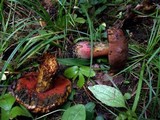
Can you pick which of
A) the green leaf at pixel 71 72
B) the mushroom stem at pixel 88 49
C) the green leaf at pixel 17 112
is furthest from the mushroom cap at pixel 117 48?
the green leaf at pixel 17 112

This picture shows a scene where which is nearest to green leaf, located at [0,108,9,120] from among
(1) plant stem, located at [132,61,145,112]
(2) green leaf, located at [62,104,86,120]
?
(2) green leaf, located at [62,104,86,120]

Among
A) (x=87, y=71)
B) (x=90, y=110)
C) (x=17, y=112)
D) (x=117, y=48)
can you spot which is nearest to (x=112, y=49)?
(x=117, y=48)

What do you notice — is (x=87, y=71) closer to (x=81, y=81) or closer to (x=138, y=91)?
(x=81, y=81)

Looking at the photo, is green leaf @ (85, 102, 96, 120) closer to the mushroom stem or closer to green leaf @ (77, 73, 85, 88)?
green leaf @ (77, 73, 85, 88)

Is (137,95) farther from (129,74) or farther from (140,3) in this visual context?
(140,3)

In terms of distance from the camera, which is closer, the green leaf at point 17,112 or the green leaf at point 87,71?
the green leaf at point 17,112

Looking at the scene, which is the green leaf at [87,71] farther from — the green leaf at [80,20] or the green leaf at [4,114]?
the green leaf at [4,114]
